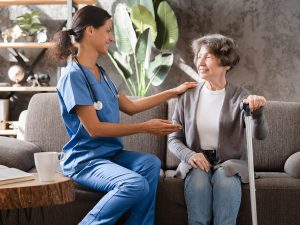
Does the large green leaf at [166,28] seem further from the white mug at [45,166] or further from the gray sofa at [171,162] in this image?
the white mug at [45,166]

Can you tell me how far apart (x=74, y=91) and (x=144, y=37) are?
1.84m

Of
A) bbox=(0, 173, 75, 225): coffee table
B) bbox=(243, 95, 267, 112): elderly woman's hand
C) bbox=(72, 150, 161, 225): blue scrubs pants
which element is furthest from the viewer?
bbox=(243, 95, 267, 112): elderly woman's hand

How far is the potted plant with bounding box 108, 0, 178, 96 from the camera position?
378 cm

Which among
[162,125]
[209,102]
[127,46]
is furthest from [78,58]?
[127,46]

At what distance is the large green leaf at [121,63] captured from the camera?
157 inches

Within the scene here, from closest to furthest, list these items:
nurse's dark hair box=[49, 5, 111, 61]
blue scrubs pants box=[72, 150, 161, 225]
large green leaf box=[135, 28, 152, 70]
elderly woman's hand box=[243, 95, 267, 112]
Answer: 1. blue scrubs pants box=[72, 150, 161, 225]
2. elderly woman's hand box=[243, 95, 267, 112]
3. nurse's dark hair box=[49, 5, 111, 61]
4. large green leaf box=[135, 28, 152, 70]

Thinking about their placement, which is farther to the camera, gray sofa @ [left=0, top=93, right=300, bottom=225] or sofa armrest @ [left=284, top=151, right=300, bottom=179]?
sofa armrest @ [left=284, top=151, right=300, bottom=179]

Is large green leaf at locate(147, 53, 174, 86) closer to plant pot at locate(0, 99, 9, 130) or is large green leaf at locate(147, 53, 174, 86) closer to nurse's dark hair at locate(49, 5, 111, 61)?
plant pot at locate(0, 99, 9, 130)

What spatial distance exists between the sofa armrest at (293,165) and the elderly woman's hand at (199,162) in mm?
467

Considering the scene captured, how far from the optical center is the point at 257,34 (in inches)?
165

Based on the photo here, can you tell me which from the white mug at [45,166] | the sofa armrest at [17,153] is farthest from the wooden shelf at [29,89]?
the white mug at [45,166]

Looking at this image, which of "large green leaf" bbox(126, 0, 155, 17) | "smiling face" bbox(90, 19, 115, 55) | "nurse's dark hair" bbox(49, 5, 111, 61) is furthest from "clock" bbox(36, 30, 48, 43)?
"smiling face" bbox(90, 19, 115, 55)

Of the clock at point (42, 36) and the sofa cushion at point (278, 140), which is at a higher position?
the clock at point (42, 36)

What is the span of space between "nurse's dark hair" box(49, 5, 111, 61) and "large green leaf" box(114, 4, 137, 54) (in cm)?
169
